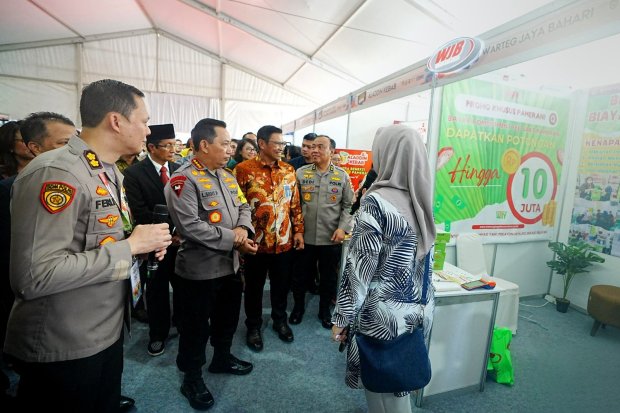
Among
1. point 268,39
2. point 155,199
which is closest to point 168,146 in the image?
point 155,199

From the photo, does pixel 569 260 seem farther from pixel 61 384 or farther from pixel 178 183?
pixel 61 384

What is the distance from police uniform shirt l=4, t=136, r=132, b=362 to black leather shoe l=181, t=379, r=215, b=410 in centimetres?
94

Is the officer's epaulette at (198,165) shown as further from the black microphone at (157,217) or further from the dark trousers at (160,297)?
the dark trousers at (160,297)

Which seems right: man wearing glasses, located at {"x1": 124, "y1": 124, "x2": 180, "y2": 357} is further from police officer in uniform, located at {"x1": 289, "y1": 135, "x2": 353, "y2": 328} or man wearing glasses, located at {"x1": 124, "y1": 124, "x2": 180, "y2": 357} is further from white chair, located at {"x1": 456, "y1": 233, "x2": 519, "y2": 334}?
white chair, located at {"x1": 456, "y1": 233, "x2": 519, "y2": 334}

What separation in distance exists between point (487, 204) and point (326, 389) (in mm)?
2306

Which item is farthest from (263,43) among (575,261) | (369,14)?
(575,261)

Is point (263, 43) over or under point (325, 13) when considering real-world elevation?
over

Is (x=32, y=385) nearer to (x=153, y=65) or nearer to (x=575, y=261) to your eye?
(x=575, y=261)

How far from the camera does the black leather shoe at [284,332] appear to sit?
2.56 meters

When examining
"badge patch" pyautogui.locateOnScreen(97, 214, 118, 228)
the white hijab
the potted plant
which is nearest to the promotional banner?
the potted plant

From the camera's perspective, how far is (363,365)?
124 centimetres

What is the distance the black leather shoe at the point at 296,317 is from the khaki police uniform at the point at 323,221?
0.06 feet

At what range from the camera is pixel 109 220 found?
1.03 m

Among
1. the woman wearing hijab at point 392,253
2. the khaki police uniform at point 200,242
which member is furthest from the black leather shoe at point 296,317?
the woman wearing hijab at point 392,253
